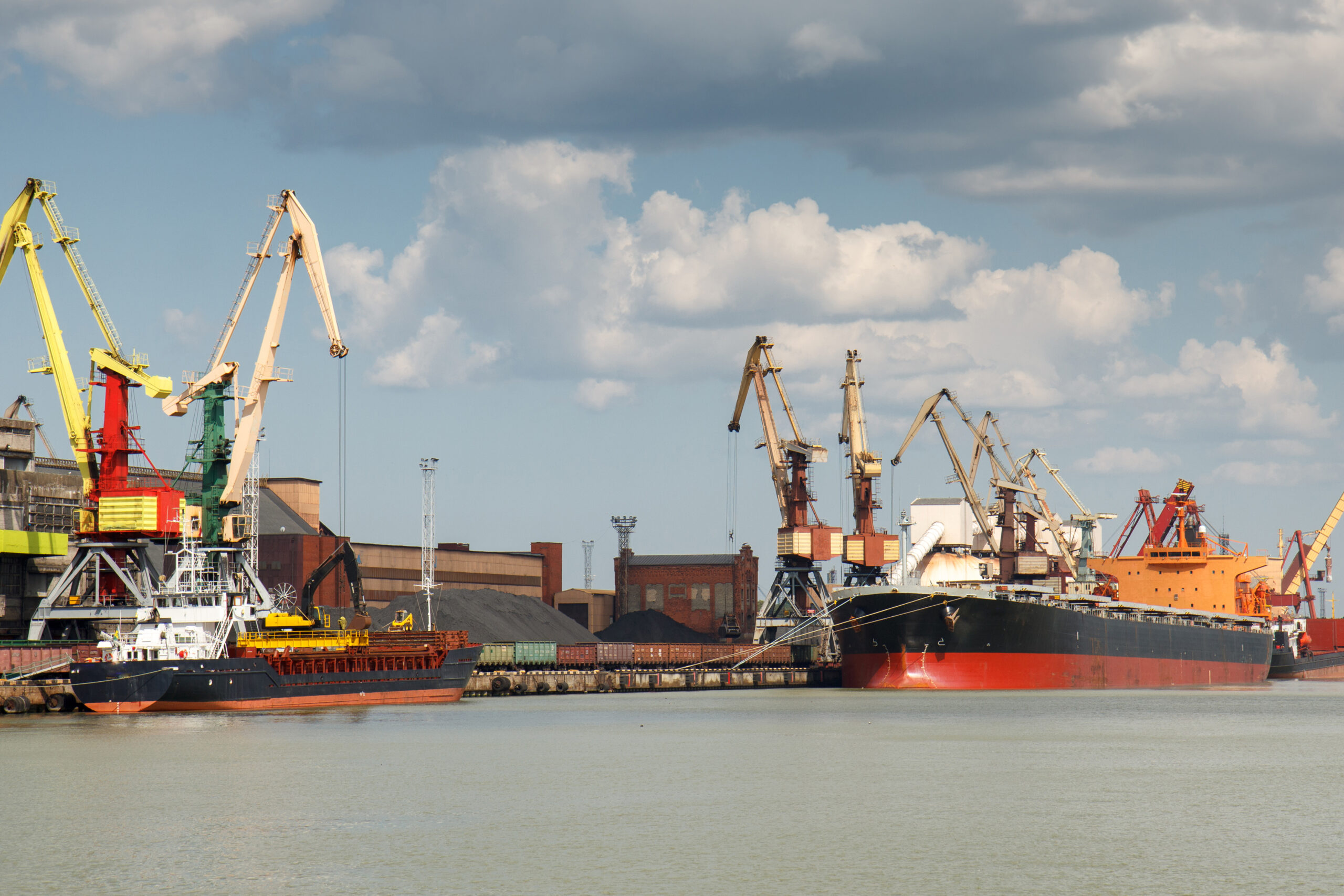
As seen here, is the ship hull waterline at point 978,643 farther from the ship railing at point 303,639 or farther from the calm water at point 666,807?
the ship railing at point 303,639

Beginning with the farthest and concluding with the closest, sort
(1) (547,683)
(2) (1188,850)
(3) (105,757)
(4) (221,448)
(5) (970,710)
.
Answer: (1) (547,683) < (4) (221,448) < (5) (970,710) < (3) (105,757) < (2) (1188,850)

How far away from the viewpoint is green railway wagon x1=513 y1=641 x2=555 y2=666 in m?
92.0

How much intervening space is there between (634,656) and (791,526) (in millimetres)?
13660

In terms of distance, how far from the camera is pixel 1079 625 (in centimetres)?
8144

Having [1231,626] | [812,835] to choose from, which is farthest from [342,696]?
[1231,626]

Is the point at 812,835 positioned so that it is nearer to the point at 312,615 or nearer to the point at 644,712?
the point at 644,712

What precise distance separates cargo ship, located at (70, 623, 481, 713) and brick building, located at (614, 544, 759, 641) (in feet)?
191

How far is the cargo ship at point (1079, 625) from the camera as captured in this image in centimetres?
7700

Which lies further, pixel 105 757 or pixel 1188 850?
pixel 105 757

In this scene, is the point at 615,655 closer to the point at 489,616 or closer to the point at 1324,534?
the point at 489,616

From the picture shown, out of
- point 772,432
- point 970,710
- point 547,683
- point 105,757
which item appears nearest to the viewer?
point 105,757

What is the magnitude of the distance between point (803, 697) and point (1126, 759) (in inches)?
1459

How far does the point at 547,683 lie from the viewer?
8562cm

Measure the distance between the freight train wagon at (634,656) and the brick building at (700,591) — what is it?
2165cm
